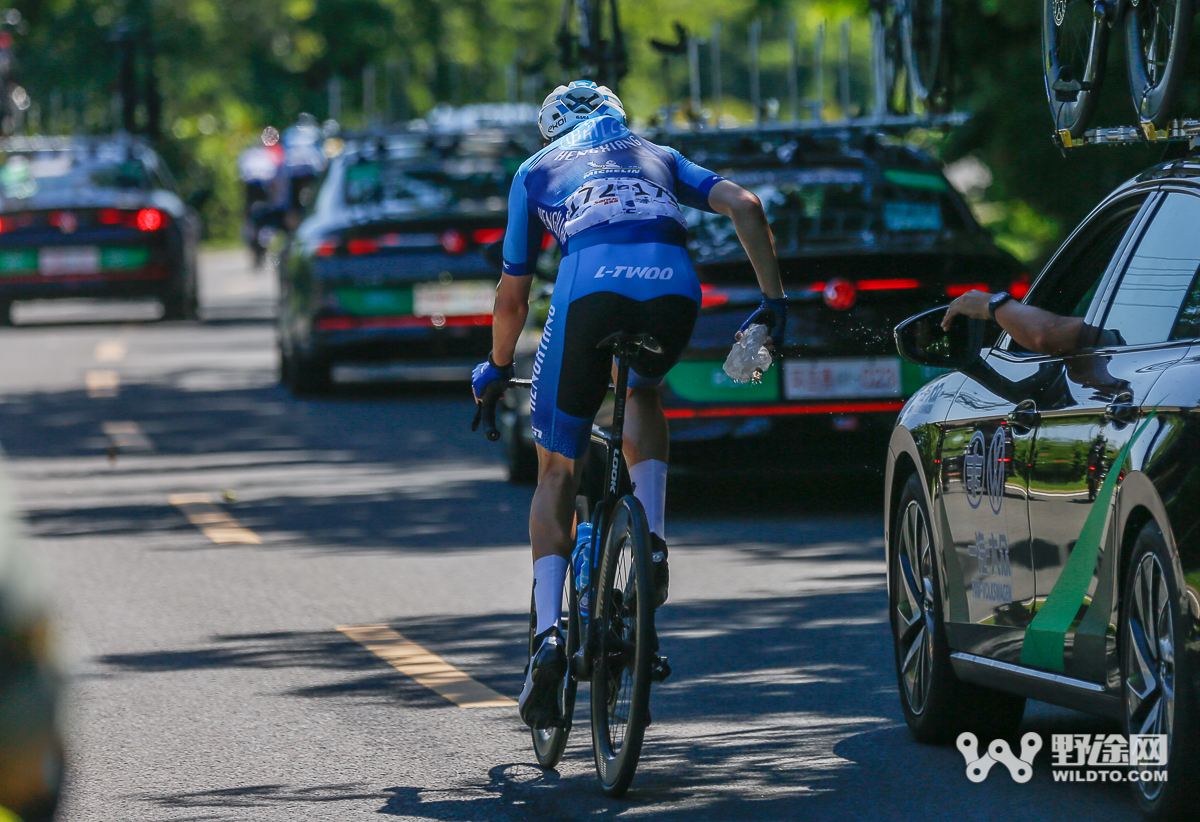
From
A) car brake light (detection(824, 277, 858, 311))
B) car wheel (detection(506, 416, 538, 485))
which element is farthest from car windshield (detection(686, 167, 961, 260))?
car wheel (detection(506, 416, 538, 485))

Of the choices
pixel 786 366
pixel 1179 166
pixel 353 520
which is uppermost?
pixel 1179 166

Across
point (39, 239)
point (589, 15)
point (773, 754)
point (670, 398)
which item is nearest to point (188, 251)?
point (39, 239)

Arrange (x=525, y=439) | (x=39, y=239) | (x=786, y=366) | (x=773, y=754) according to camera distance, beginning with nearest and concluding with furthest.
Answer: (x=773, y=754) → (x=786, y=366) → (x=525, y=439) → (x=39, y=239)

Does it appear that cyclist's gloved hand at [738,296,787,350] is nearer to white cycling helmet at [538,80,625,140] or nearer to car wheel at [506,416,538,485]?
white cycling helmet at [538,80,625,140]

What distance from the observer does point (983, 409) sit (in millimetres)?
5727

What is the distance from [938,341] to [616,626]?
1086mm

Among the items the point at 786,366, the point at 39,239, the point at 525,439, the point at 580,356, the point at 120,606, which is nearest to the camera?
the point at 580,356

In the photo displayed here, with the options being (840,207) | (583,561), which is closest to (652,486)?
(583,561)

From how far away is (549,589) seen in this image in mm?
5746

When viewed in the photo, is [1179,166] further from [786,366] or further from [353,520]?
[353,520]

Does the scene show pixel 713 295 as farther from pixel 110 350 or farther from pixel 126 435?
pixel 110 350

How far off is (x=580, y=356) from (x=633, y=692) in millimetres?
855

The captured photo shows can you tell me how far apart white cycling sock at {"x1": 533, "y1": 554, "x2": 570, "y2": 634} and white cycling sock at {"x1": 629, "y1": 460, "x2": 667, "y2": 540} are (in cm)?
24

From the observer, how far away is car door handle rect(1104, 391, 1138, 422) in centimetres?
481
